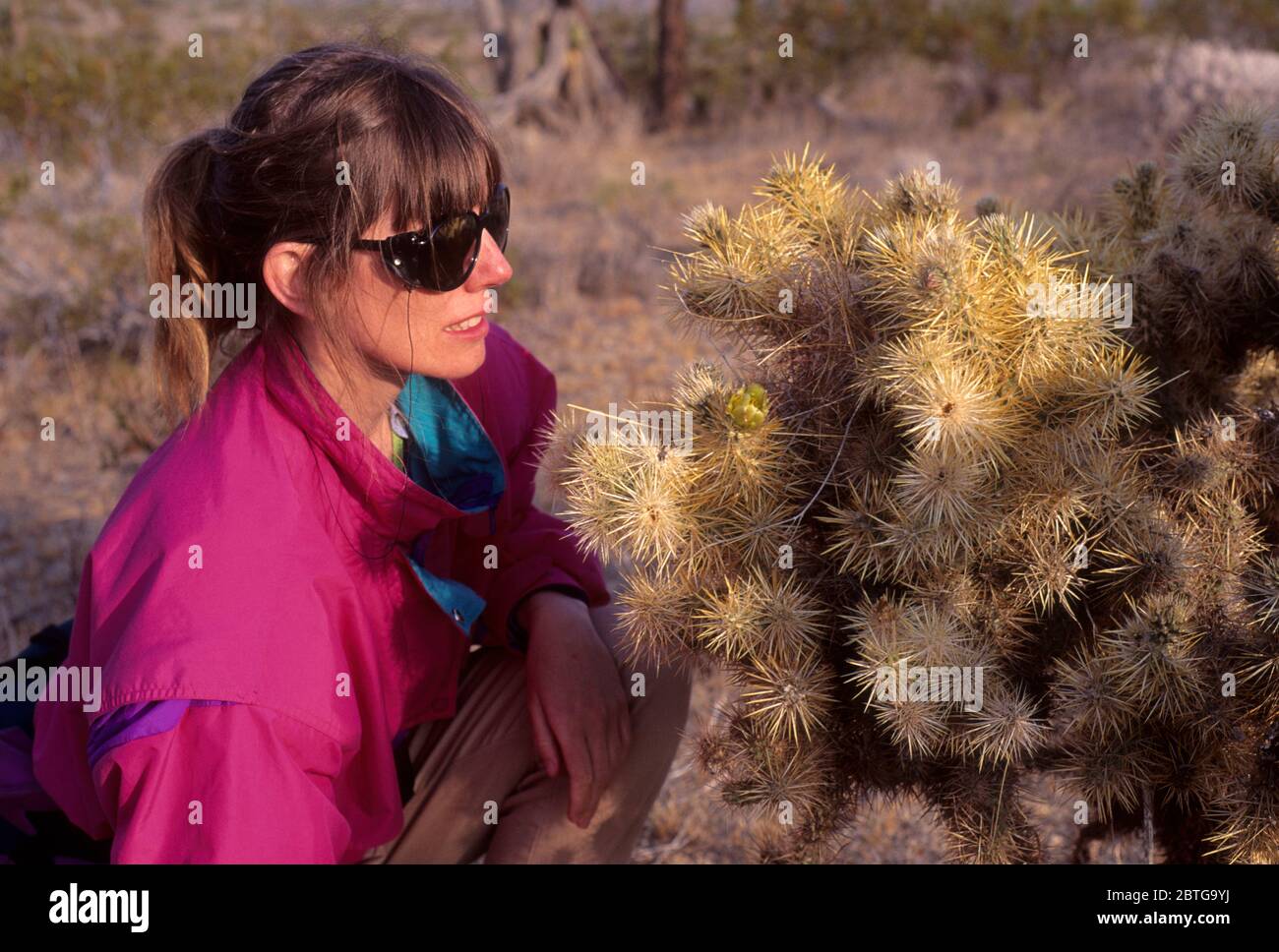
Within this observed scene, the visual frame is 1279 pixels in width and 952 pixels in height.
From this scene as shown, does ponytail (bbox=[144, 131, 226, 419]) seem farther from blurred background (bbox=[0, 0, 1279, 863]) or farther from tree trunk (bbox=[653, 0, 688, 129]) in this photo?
tree trunk (bbox=[653, 0, 688, 129])

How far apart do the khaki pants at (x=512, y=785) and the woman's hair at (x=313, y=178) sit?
709mm

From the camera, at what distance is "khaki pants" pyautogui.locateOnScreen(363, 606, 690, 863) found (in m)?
1.97

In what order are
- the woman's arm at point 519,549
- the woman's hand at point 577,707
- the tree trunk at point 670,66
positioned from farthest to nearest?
the tree trunk at point 670,66, the woman's arm at point 519,549, the woman's hand at point 577,707

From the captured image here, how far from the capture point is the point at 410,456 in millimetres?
1984

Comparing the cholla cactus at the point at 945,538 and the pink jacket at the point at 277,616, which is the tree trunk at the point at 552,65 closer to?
Answer: the pink jacket at the point at 277,616

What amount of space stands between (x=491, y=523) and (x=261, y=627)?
0.68 metres

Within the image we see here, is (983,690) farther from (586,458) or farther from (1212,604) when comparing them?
(586,458)

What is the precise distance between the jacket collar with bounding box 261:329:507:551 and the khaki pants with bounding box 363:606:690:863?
11.6 inches

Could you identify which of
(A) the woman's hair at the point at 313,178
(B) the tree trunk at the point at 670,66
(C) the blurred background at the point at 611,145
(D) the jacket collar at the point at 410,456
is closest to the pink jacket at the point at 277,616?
(D) the jacket collar at the point at 410,456

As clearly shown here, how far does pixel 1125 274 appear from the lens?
1.76m

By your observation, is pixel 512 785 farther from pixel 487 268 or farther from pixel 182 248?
pixel 182 248

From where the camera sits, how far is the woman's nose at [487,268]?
71.8 inches

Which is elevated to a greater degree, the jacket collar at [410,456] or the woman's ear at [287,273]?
the woman's ear at [287,273]
